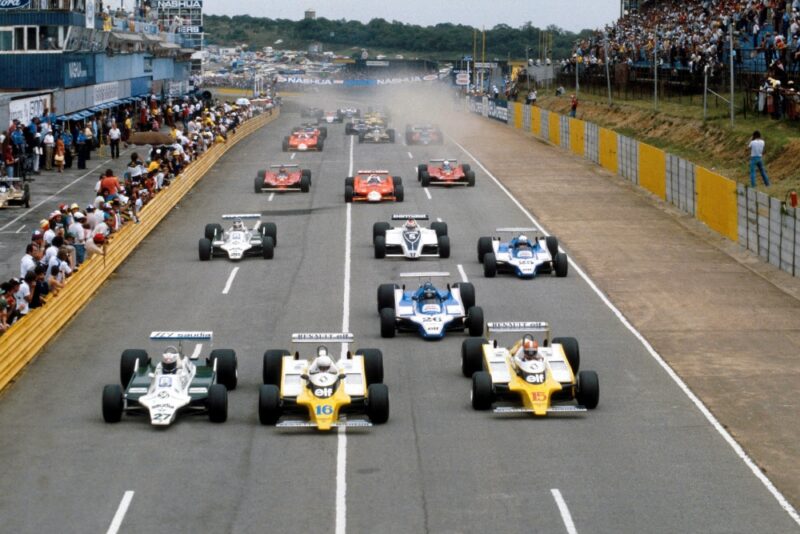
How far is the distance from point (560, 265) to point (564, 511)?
54.4 ft

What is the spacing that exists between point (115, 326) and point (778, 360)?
12835 millimetres

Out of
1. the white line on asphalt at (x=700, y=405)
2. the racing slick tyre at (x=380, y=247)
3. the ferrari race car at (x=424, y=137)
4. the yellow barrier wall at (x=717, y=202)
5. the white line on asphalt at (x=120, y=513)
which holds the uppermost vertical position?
the ferrari race car at (x=424, y=137)

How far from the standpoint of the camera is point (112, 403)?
21.0 m

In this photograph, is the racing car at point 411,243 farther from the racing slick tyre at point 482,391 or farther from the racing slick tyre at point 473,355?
the racing slick tyre at point 482,391

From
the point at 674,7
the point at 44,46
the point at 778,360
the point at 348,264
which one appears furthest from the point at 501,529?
the point at 674,7

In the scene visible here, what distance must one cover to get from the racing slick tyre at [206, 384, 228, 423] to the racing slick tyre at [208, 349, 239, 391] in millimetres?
1633

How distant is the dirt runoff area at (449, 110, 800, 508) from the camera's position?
72.0 ft

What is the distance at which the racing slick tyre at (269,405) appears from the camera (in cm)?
2078

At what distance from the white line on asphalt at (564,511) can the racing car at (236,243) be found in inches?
750

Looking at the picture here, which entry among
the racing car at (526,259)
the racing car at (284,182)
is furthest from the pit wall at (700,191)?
the racing car at (284,182)

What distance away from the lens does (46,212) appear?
147 ft

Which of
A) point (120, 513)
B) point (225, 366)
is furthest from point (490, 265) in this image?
point (120, 513)

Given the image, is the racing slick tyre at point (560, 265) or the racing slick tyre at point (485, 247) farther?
the racing slick tyre at point (485, 247)

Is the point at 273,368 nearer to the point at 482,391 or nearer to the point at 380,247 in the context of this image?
the point at 482,391
